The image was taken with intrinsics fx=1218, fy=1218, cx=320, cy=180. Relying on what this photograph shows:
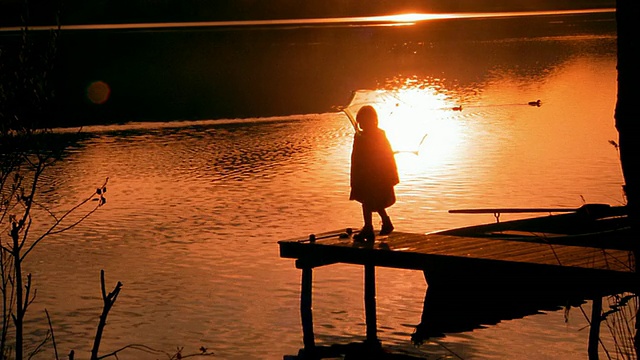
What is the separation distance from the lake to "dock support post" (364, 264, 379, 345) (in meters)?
0.16

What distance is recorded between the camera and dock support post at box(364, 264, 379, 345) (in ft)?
52.9

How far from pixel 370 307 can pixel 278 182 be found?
14.9 metres

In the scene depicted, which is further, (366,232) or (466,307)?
(466,307)

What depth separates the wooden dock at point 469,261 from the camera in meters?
13.8

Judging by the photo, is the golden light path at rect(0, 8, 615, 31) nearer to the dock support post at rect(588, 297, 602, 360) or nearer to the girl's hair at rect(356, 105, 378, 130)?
the girl's hair at rect(356, 105, 378, 130)

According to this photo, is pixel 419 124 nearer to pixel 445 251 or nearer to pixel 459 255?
pixel 445 251

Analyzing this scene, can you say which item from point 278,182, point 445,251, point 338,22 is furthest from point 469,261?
point 338,22

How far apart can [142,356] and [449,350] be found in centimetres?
395

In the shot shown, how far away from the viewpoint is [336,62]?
83000 mm

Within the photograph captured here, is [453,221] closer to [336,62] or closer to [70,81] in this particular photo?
[70,81]

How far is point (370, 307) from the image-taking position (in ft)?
54.3

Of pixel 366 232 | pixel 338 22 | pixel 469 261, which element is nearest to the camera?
pixel 469 261

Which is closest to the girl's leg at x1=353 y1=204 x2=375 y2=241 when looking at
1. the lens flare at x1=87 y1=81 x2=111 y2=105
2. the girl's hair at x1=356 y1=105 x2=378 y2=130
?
the girl's hair at x1=356 y1=105 x2=378 y2=130

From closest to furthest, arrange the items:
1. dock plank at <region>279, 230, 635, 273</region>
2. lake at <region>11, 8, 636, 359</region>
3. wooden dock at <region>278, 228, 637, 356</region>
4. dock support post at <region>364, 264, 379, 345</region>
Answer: wooden dock at <region>278, 228, 637, 356</region> → dock plank at <region>279, 230, 635, 273</region> → dock support post at <region>364, 264, 379, 345</region> → lake at <region>11, 8, 636, 359</region>
